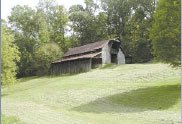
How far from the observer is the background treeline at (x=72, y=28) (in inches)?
3063

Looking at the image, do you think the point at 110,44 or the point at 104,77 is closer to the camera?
the point at 104,77

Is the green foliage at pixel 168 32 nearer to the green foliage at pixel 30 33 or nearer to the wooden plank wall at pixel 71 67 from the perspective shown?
the wooden plank wall at pixel 71 67

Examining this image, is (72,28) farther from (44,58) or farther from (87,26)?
(44,58)

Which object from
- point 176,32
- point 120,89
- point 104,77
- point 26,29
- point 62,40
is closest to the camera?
point 176,32

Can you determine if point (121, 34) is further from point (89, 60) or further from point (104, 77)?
point (104, 77)

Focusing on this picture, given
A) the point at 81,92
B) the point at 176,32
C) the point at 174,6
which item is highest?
the point at 174,6

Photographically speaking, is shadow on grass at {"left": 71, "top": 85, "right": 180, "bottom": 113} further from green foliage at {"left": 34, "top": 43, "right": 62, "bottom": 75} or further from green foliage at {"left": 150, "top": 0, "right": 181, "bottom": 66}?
green foliage at {"left": 34, "top": 43, "right": 62, "bottom": 75}

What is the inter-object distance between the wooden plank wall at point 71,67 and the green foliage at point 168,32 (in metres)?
29.9

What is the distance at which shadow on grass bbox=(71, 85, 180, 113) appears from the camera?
3180 cm

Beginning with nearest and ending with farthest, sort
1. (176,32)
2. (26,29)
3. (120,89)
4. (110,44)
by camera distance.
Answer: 1. (176,32)
2. (120,89)
3. (110,44)
4. (26,29)

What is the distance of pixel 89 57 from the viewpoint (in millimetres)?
70562

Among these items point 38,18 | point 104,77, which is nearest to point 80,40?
point 38,18

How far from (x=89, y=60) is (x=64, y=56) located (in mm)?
11439

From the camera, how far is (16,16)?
3236 inches
